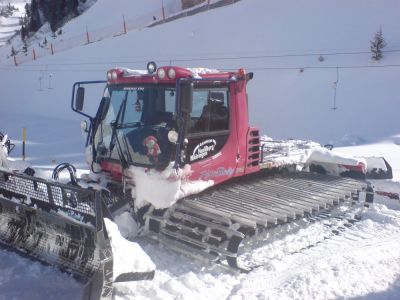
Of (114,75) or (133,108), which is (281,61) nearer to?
(114,75)

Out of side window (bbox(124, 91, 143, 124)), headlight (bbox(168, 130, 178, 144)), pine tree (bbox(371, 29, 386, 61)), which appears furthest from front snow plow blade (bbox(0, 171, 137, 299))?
pine tree (bbox(371, 29, 386, 61))

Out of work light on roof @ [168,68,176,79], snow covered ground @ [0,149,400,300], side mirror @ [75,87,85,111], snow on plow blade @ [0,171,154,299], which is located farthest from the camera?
side mirror @ [75,87,85,111]

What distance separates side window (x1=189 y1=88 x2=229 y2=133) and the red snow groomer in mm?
13

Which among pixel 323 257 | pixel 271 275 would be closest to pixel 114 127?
pixel 271 275

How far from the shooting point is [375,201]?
7.91 metres

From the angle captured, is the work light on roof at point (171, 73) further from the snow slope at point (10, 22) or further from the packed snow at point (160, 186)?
the snow slope at point (10, 22)

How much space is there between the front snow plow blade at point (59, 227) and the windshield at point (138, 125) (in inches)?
46.7

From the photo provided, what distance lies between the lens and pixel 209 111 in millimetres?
5895

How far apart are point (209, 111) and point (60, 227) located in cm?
230

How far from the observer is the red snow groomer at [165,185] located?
4.75 m

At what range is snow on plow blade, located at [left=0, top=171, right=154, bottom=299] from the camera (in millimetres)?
4004

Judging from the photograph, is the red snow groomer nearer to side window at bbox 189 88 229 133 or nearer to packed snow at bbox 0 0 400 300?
side window at bbox 189 88 229 133

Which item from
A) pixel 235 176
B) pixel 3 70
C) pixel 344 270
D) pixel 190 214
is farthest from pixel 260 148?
pixel 3 70

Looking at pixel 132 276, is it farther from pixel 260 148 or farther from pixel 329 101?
pixel 329 101
